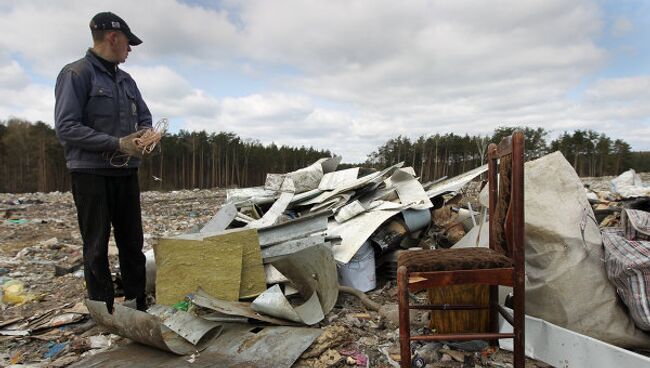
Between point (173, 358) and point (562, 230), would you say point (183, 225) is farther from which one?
point (562, 230)

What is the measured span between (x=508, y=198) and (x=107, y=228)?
7.55 ft

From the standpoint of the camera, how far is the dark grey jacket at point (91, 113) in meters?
2.31

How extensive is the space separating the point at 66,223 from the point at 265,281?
7.82 metres

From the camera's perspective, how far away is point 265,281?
285cm

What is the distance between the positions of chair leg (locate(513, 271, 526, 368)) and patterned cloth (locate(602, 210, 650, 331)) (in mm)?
625

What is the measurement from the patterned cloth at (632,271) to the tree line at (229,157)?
25.5 metres

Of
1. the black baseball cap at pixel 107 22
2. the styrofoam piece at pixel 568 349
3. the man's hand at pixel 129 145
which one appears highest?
the black baseball cap at pixel 107 22

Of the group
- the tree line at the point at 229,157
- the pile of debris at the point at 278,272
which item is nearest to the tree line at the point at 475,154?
the tree line at the point at 229,157

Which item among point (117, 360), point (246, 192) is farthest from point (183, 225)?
point (117, 360)

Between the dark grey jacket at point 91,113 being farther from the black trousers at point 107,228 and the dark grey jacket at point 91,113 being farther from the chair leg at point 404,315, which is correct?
the chair leg at point 404,315

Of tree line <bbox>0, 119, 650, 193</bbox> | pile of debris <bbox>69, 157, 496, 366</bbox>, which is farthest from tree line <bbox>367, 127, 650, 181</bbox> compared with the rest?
pile of debris <bbox>69, 157, 496, 366</bbox>

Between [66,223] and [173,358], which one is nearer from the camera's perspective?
[173,358]

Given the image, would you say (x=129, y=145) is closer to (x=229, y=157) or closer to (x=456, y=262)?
(x=456, y=262)

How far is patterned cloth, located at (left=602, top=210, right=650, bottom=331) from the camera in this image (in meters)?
1.93
